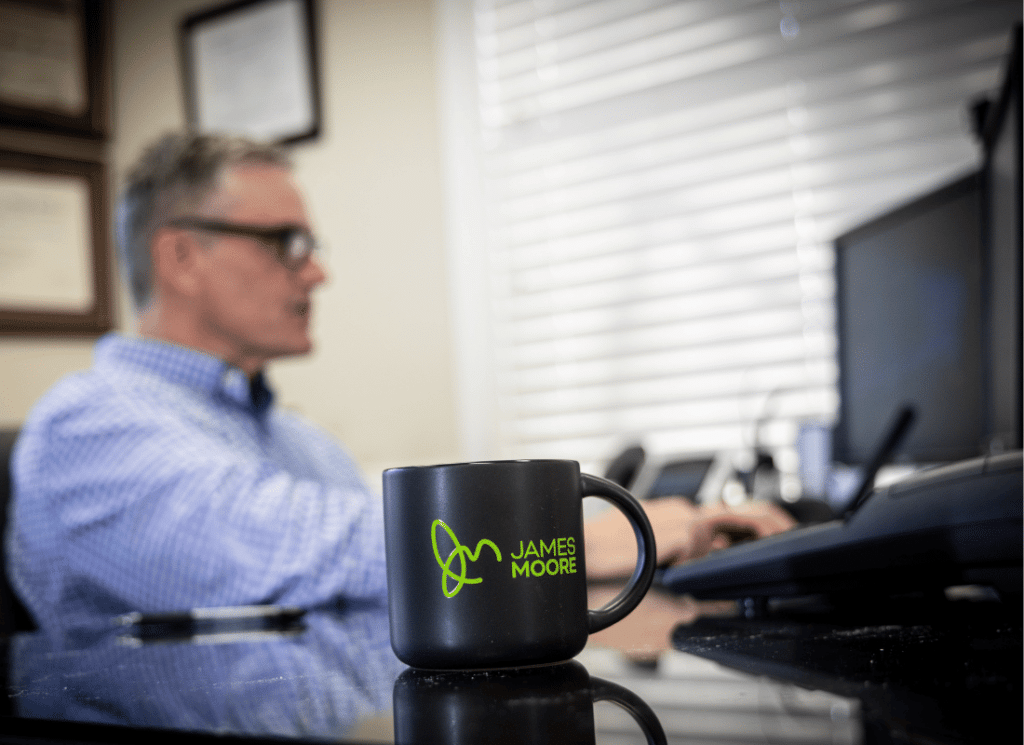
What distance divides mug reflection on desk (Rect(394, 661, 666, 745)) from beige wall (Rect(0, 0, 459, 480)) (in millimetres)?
2025

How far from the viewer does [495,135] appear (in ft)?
8.16

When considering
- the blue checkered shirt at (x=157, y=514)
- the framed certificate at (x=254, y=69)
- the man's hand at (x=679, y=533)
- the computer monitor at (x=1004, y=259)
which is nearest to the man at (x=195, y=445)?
the blue checkered shirt at (x=157, y=514)

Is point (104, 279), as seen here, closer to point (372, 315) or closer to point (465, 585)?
point (372, 315)

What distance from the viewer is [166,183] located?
5.08 feet

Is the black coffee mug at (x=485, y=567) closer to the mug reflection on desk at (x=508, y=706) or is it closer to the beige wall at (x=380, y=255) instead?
the mug reflection on desk at (x=508, y=706)

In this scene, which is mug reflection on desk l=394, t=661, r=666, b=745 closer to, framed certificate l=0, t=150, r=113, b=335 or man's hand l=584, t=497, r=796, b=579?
man's hand l=584, t=497, r=796, b=579

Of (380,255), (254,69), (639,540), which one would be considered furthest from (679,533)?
(254,69)

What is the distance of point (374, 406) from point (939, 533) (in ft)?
6.60

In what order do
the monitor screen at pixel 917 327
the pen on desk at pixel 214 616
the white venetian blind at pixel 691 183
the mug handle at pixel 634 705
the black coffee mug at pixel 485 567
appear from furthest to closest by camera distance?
the white venetian blind at pixel 691 183
the monitor screen at pixel 917 327
the pen on desk at pixel 214 616
the black coffee mug at pixel 485 567
the mug handle at pixel 634 705

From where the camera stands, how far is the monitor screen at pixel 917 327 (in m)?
1.28

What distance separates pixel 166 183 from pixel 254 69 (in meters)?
1.17

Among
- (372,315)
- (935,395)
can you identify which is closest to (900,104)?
(935,395)

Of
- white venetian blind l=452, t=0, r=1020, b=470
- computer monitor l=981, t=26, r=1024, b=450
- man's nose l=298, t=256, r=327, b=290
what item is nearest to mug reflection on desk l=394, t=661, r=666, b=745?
computer monitor l=981, t=26, r=1024, b=450

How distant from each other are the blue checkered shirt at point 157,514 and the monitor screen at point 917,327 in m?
0.81
